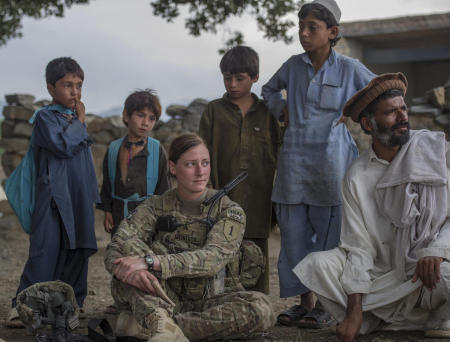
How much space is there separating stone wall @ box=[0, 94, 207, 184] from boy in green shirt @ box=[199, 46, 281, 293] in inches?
165

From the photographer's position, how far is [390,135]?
3.52 meters

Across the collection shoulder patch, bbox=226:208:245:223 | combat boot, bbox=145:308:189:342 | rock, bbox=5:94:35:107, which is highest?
rock, bbox=5:94:35:107

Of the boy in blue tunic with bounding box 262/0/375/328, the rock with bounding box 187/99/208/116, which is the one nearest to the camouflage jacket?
the boy in blue tunic with bounding box 262/0/375/328

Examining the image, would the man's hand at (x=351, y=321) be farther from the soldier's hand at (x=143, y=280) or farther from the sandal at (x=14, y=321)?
the sandal at (x=14, y=321)

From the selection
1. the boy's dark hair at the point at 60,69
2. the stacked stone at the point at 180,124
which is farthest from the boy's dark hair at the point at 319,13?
the stacked stone at the point at 180,124

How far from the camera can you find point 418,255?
3.21m

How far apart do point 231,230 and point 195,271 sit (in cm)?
35

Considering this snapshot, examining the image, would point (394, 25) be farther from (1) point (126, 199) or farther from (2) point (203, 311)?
(2) point (203, 311)

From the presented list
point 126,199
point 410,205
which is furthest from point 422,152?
point 126,199

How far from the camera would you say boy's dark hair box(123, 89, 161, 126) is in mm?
4230

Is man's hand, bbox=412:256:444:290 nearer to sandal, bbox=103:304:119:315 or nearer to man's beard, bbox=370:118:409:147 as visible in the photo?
man's beard, bbox=370:118:409:147

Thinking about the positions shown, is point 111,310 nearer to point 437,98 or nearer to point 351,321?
point 351,321

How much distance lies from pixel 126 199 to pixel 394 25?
7191 millimetres

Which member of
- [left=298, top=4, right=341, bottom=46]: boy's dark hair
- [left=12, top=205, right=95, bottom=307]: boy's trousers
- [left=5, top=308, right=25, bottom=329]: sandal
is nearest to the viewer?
[left=5, top=308, right=25, bottom=329]: sandal
